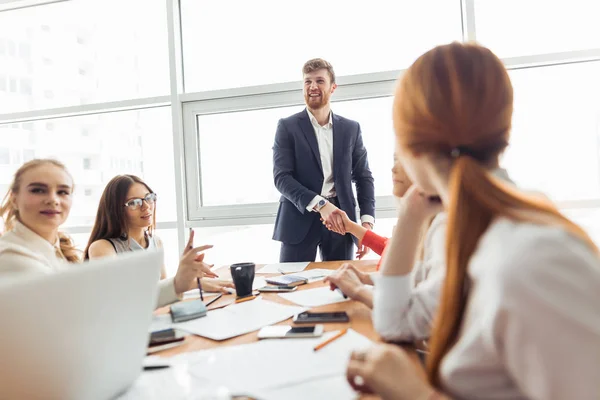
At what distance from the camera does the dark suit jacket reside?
2.60 metres

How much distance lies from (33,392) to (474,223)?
24.2 inches

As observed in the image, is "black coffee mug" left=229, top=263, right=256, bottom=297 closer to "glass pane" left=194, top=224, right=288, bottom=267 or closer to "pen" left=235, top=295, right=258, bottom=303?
"pen" left=235, top=295, right=258, bottom=303

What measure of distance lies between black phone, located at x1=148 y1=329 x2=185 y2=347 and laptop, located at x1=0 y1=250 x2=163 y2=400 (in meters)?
0.24

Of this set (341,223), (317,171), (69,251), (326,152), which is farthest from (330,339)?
(326,152)

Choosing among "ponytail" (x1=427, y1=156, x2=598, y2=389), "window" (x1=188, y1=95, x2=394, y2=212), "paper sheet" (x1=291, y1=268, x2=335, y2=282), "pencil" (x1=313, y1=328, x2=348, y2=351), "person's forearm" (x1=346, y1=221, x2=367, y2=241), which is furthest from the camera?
"window" (x1=188, y1=95, x2=394, y2=212)

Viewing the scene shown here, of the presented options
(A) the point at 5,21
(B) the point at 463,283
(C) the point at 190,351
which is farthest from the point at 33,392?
(A) the point at 5,21

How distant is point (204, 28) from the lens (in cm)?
339

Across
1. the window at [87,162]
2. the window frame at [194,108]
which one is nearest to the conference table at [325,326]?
the window frame at [194,108]

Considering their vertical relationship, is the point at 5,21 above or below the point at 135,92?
above

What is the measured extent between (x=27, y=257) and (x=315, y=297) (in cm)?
77

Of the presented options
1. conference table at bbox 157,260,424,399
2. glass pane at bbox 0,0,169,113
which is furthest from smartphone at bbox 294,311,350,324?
glass pane at bbox 0,0,169,113

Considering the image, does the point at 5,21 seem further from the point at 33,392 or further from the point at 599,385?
the point at 599,385

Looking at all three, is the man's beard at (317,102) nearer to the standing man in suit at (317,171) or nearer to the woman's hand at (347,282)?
the standing man in suit at (317,171)

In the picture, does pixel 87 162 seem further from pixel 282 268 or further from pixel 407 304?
pixel 407 304
